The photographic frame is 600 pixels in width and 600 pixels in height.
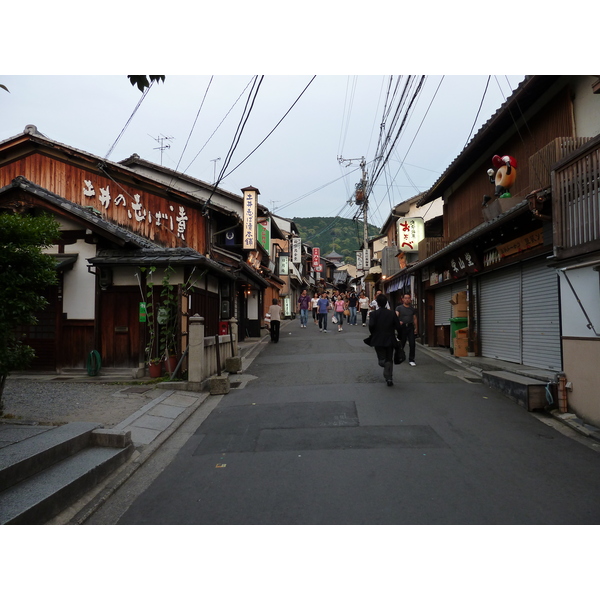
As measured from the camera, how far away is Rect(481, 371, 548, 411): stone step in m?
7.35

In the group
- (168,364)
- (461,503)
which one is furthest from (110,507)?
(168,364)

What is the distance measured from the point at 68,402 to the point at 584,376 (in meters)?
8.92

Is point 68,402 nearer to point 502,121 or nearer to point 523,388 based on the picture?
point 523,388

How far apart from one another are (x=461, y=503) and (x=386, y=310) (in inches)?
218

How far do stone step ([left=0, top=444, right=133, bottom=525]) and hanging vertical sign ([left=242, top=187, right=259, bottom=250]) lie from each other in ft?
41.5

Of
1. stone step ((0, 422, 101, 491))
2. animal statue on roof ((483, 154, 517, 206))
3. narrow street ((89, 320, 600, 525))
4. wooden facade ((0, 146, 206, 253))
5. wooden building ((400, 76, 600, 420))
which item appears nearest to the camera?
narrow street ((89, 320, 600, 525))

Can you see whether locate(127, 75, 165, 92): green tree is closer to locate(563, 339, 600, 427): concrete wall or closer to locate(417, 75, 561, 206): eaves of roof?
locate(563, 339, 600, 427): concrete wall

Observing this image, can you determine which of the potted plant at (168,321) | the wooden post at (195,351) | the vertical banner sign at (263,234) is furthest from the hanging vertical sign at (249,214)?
the wooden post at (195,351)

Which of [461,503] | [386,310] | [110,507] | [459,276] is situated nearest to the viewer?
[461,503]

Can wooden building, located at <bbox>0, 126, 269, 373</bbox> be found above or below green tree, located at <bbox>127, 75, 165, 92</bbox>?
below

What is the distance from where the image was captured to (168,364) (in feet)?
34.4

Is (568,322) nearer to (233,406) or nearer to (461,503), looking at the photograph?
(461,503)

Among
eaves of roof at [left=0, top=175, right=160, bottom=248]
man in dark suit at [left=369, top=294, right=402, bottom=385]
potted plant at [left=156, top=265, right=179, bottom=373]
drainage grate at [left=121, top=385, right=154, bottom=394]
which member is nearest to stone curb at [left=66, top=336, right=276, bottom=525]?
drainage grate at [left=121, top=385, right=154, bottom=394]

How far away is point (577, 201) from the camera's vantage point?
6906 millimetres
